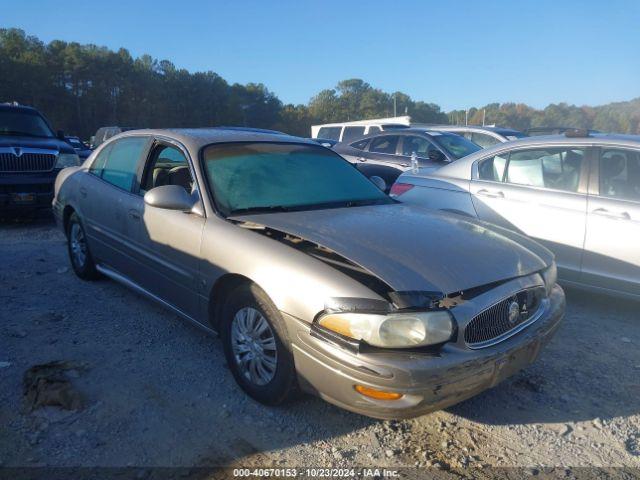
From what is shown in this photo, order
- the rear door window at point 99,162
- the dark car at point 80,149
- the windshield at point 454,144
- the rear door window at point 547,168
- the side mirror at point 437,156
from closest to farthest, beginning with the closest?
1. the rear door window at point 547,168
2. the rear door window at point 99,162
3. the side mirror at point 437,156
4. the windshield at point 454,144
5. the dark car at point 80,149

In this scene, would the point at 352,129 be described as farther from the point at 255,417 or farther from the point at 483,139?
the point at 255,417

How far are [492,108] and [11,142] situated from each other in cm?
6216

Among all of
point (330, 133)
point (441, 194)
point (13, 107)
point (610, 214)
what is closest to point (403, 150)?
point (441, 194)

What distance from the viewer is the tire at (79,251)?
4973mm

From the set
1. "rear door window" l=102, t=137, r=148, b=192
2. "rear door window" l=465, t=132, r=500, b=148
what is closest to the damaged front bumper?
"rear door window" l=102, t=137, r=148, b=192

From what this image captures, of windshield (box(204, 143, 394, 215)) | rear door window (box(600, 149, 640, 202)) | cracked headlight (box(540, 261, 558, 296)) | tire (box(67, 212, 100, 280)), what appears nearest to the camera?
cracked headlight (box(540, 261, 558, 296))

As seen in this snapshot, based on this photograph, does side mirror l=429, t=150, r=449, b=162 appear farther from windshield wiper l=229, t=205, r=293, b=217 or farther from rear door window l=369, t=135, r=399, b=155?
windshield wiper l=229, t=205, r=293, b=217

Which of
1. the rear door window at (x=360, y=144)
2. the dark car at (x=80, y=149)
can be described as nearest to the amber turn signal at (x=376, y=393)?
the rear door window at (x=360, y=144)

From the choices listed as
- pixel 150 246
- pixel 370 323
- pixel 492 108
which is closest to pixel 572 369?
pixel 370 323

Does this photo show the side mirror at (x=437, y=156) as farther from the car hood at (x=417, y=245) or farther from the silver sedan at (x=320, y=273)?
the car hood at (x=417, y=245)

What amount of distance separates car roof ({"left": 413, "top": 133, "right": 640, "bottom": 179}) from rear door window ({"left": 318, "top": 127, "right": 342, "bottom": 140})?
12.1 metres

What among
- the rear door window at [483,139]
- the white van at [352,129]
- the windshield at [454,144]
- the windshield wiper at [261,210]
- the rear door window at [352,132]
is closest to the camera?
the windshield wiper at [261,210]

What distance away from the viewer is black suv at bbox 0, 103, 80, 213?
7.63 m

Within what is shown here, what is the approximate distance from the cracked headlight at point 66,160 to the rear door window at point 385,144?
5255mm
